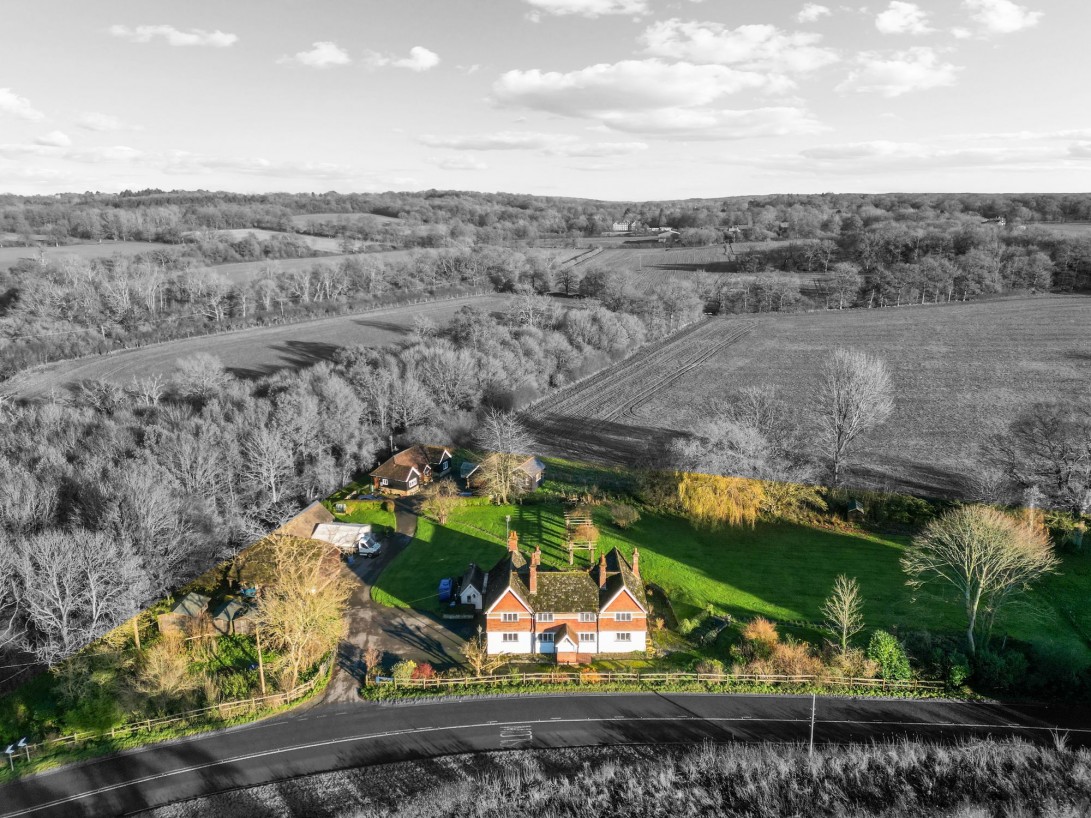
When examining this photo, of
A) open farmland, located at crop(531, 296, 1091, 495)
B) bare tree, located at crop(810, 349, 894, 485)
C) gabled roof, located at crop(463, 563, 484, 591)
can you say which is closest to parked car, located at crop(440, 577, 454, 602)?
gabled roof, located at crop(463, 563, 484, 591)

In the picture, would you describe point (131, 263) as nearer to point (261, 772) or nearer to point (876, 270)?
point (261, 772)

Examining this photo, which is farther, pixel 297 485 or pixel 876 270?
pixel 876 270

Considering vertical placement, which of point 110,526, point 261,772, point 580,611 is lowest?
point 261,772

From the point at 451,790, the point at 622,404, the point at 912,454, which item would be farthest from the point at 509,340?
the point at 451,790

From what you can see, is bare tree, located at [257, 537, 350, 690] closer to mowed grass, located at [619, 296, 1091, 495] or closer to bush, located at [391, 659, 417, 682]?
bush, located at [391, 659, 417, 682]

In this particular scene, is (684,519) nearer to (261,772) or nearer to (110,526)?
(261,772)

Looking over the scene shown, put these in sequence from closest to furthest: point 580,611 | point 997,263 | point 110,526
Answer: point 580,611
point 110,526
point 997,263

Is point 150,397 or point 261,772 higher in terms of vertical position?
point 150,397

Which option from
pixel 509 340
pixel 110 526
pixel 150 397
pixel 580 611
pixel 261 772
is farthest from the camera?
pixel 509 340
